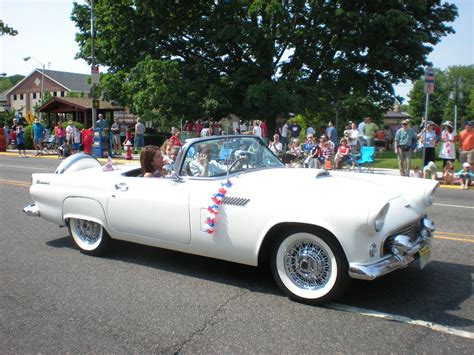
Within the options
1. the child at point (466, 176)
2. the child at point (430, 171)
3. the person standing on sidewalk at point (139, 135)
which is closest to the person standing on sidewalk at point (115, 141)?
the person standing on sidewalk at point (139, 135)

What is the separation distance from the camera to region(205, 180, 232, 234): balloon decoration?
4.55 m

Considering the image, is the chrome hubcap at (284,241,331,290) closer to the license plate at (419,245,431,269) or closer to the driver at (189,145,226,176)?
the license plate at (419,245,431,269)

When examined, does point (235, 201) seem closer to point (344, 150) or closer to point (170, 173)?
point (170, 173)

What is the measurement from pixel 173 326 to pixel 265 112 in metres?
20.6

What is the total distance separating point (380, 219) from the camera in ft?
12.6

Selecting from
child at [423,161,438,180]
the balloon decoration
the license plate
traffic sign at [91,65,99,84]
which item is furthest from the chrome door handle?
traffic sign at [91,65,99,84]

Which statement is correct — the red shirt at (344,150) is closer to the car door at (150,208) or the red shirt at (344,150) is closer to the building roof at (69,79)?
the car door at (150,208)

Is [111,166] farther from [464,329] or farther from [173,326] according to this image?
[464,329]

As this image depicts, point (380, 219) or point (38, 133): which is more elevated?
point (38, 133)

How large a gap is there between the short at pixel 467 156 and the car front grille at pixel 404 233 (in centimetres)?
966

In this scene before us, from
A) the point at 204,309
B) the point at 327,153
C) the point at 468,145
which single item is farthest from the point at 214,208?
the point at 327,153

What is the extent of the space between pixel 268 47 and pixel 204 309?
68.8 ft

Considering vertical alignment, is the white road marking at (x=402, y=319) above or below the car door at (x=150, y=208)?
below

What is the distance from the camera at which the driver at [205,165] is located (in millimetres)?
4973
